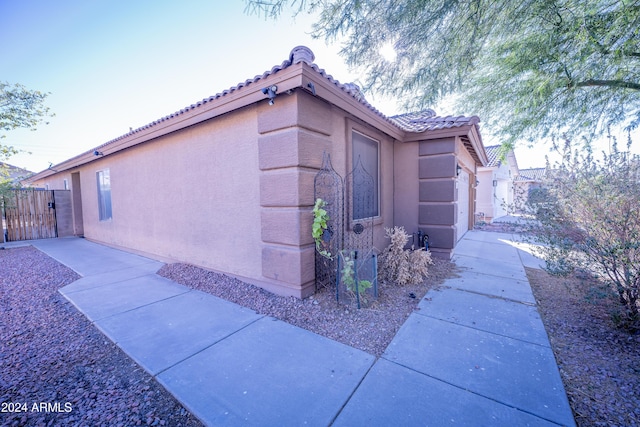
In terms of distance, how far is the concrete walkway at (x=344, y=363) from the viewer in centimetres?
181

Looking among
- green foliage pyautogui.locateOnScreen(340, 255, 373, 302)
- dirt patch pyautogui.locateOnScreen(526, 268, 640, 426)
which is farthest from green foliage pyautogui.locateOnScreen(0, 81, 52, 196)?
dirt patch pyautogui.locateOnScreen(526, 268, 640, 426)

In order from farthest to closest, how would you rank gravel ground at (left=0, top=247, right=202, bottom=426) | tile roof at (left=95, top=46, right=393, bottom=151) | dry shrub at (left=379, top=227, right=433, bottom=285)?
dry shrub at (left=379, top=227, right=433, bottom=285) < tile roof at (left=95, top=46, right=393, bottom=151) < gravel ground at (left=0, top=247, right=202, bottom=426)

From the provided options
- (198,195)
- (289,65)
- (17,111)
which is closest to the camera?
(289,65)

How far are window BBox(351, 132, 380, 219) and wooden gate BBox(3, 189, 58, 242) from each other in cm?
1279

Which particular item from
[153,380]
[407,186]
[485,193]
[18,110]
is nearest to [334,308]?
[153,380]

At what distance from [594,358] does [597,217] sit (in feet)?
4.87

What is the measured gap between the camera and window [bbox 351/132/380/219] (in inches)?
194

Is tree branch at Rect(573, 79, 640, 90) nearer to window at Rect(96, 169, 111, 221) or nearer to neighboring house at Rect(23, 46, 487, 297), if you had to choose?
neighboring house at Rect(23, 46, 487, 297)

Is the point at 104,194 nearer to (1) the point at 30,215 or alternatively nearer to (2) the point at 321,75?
(1) the point at 30,215

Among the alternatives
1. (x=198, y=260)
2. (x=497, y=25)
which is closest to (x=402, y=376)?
(x=198, y=260)

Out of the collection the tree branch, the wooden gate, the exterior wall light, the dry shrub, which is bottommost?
the dry shrub

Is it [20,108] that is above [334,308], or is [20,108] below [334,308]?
above

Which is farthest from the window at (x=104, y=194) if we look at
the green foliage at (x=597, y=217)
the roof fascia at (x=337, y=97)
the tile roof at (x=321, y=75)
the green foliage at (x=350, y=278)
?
the green foliage at (x=597, y=217)

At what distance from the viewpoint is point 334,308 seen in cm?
345
